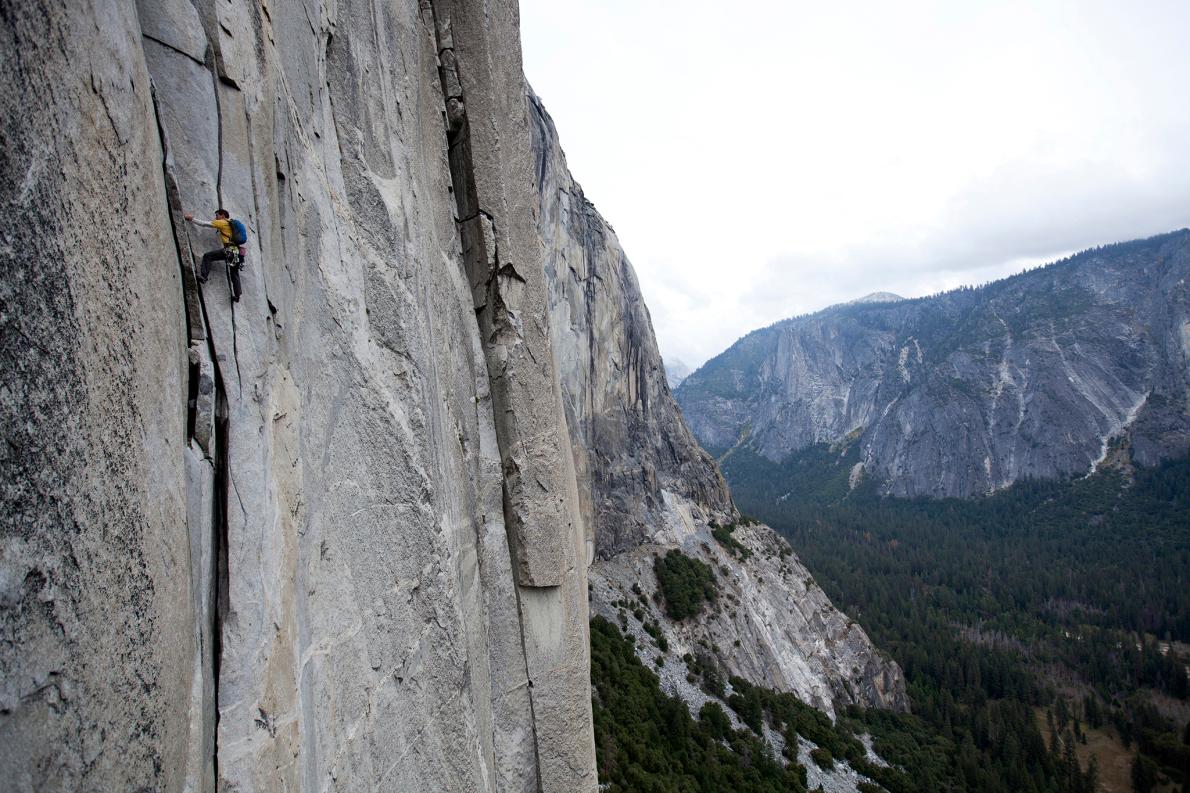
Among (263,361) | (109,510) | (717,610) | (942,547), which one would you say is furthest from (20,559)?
(942,547)

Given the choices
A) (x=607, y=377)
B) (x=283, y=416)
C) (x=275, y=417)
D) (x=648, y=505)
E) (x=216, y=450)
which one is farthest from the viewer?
(x=648, y=505)

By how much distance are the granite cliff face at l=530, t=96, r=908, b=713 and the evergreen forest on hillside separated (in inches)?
296

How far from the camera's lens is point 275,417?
508 cm

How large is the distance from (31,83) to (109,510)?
2.05m

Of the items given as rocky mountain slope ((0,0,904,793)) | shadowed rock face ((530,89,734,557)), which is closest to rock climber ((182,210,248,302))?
rocky mountain slope ((0,0,904,793))

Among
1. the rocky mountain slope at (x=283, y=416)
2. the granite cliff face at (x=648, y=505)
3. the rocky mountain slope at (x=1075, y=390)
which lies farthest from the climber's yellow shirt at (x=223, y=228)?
the rocky mountain slope at (x=1075, y=390)

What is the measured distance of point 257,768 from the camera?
429 cm

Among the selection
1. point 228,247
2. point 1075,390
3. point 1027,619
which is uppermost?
point 1075,390

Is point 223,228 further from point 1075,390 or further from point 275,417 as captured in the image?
point 1075,390

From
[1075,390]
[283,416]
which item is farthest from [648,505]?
[1075,390]

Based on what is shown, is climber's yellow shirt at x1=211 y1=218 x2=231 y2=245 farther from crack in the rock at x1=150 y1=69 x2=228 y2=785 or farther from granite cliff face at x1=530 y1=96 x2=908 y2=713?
granite cliff face at x1=530 y1=96 x2=908 y2=713

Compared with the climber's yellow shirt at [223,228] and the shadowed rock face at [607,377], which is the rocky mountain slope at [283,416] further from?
the shadowed rock face at [607,377]

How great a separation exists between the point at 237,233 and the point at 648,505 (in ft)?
170

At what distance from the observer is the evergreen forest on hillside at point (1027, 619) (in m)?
55.8
